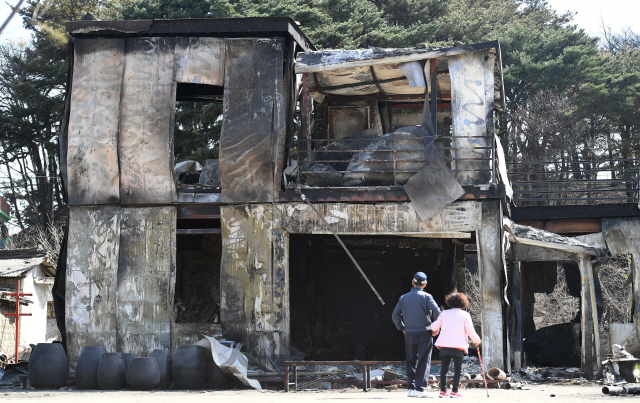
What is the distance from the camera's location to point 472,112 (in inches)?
595

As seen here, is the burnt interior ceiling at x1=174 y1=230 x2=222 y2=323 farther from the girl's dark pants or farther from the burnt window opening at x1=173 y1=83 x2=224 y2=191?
the girl's dark pants

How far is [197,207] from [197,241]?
5.38 m

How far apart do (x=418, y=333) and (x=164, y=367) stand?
496cm

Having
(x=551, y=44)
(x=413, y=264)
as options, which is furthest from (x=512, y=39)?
(x=413, y=264)

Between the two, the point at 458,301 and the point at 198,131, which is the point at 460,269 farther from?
the point at 198,131

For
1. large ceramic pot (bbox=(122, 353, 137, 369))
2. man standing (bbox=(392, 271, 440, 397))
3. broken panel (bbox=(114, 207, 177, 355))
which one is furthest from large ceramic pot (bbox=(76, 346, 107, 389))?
man standing (bbox=(392, 271, 440, 397))

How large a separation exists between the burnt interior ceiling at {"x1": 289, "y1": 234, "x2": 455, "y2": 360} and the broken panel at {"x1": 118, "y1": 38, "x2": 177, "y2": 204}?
4674mm

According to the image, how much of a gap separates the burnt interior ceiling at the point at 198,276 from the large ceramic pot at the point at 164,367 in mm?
7291

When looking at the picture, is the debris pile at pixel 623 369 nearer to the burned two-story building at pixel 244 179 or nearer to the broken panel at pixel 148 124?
the burned two-story building at pixel 244 179

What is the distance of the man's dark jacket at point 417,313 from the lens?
10273 mm

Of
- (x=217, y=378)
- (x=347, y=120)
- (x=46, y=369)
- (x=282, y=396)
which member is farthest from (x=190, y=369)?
(x=347, y=120)

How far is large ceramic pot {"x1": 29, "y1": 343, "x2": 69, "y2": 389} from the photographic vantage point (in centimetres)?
1341

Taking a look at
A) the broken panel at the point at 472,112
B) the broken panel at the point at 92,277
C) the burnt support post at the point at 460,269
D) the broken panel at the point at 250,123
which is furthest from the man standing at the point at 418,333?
the burnt support post at the point at 460,269

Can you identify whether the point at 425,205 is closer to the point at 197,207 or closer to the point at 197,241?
the point at 197,207
